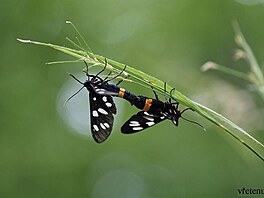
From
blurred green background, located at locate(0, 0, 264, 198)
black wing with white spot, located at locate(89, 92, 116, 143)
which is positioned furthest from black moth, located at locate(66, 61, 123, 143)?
blurred green background, located at locate(0, 0, 264, 198)

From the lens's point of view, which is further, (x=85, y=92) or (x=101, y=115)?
(x=85, y=92)

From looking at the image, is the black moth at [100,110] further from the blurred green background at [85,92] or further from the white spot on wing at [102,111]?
the blurred green background at [85,92]

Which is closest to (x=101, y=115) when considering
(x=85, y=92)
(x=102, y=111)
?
(x=102, y=111)

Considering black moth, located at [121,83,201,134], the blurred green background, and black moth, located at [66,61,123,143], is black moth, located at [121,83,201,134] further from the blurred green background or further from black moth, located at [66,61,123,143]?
the blurred green background

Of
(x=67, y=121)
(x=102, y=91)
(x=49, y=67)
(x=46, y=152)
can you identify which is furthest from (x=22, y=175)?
(x=102, y=91)

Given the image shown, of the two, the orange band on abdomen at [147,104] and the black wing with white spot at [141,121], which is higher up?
the orange band on abdomen at [147,104]

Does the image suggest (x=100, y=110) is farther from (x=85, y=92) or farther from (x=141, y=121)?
(x=85, y=92)

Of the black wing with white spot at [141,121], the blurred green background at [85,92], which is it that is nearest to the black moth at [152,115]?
the black wing with white spot at [141,121]

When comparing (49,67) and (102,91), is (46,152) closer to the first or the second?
(49,67)
